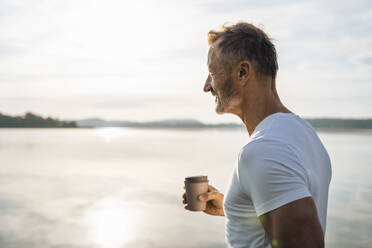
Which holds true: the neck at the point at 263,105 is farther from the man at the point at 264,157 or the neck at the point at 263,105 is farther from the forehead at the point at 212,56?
the forehead at the point at 212,56

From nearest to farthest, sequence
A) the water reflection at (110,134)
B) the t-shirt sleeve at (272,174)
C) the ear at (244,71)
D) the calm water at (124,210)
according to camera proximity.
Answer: the t-shirt sleeve at (272,174) → the ear at (244,71) → the calm water at (124,210) → the water reflection at (110,134)

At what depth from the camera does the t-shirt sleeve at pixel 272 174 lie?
107 cm

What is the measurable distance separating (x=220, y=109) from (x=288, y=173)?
1.96 ft

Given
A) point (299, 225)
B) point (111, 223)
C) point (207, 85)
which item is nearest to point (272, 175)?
point (299, 225)

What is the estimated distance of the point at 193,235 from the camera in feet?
17.5

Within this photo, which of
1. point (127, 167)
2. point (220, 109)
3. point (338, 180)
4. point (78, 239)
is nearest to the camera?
point (220, 109)

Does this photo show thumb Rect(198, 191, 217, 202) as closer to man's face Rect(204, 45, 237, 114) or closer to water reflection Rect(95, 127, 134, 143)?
man's face Rect(204, 45, 237, 114)

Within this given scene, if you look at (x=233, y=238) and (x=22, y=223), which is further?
(x=22, y=223)

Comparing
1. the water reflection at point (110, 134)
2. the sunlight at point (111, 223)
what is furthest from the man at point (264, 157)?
the water reflection at point (110, 134)

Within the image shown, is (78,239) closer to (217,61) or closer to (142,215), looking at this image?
(142,215)

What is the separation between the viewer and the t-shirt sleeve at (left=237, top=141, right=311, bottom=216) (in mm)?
1073

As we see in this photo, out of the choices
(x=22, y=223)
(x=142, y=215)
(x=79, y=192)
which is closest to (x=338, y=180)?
(x=142, y=215)

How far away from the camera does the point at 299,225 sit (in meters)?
1.07

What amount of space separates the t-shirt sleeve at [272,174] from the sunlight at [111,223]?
4.34 m
